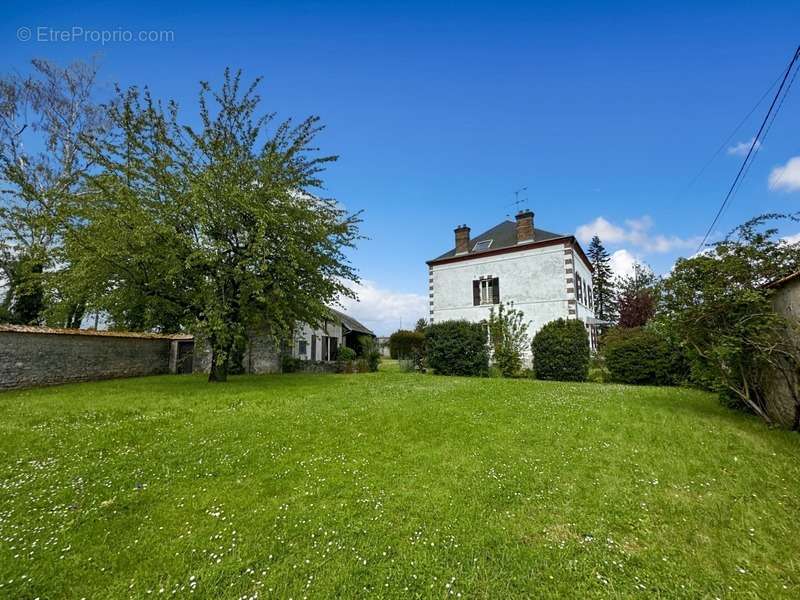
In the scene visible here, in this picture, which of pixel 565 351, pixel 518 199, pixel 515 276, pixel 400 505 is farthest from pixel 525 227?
pixel 400 505

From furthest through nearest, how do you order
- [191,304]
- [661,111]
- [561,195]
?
[561,195] < [191,304] < [661,111]

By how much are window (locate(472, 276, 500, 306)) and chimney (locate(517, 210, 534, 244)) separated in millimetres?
2729

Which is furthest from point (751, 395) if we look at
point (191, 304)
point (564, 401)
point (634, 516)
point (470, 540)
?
point (191, 304)

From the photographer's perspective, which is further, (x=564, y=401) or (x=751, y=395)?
(x=564, y=401)

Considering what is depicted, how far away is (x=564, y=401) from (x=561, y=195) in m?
10.4

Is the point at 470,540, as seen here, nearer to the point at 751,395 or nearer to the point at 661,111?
the point at 751,395

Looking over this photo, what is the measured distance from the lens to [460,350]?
578 inches

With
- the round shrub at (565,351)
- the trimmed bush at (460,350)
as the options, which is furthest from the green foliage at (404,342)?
the round shrub at (565,351)

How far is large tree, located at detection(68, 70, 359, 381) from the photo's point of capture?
9.93 meters

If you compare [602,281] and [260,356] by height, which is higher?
[602,281]

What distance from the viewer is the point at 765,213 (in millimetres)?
6148

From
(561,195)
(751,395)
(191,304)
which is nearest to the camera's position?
(751,395)

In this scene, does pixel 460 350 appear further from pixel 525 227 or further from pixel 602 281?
pixel 602 281

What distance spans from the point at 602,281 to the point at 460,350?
3147 centimetres
